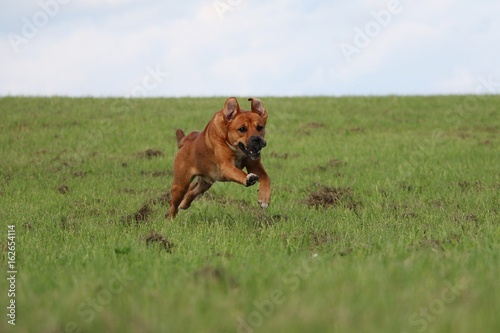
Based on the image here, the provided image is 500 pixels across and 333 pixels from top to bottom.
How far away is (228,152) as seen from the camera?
26.6ft

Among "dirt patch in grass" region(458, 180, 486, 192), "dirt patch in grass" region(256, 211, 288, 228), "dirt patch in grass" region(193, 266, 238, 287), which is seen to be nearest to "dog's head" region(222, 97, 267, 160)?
"dirt patch in grass" region(256, 211, 288, 228)

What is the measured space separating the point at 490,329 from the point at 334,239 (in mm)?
3670

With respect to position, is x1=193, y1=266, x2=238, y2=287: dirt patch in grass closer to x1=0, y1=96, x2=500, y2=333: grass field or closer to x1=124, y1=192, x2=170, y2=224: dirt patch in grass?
x1=0, y1=96, x2=500, y2=333: grass field

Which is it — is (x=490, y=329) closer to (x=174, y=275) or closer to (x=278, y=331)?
(x=278, y=331)

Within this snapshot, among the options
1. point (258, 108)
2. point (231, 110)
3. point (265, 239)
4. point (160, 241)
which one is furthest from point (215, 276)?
point (258, 108)

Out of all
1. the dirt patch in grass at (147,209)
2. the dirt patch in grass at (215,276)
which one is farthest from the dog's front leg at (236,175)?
the dirt patch in grass at (215,276)

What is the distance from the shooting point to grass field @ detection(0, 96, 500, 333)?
3588 millimetres

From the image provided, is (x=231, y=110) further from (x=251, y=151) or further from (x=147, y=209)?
(x=147, y=209)

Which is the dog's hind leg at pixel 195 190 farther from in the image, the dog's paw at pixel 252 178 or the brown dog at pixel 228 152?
the dog's paw at pixel 252 178

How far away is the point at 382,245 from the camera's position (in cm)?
641

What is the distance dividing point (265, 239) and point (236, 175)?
1.09 m

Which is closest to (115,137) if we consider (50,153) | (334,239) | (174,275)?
(50,153)

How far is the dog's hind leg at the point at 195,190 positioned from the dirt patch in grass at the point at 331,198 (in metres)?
1.89

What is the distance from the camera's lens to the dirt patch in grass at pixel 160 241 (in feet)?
21.6
